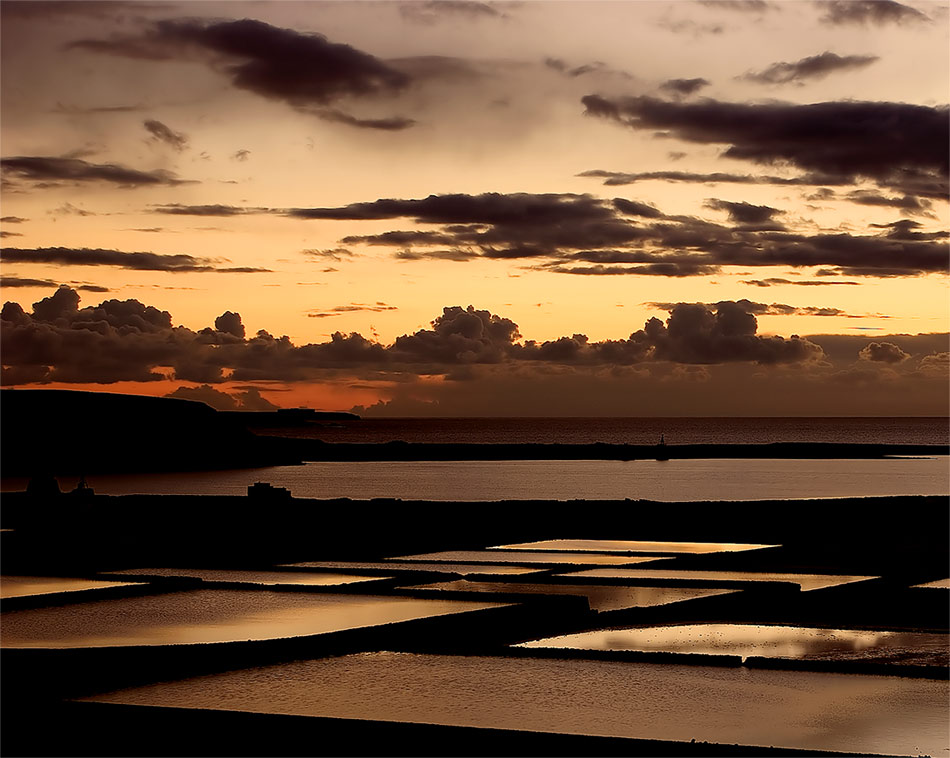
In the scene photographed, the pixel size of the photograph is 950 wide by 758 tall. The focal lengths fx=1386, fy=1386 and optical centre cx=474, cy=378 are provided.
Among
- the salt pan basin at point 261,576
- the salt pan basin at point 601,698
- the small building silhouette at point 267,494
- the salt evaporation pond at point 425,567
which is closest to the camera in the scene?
the salt pan basin at point 601,698

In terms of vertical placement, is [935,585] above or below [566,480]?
above

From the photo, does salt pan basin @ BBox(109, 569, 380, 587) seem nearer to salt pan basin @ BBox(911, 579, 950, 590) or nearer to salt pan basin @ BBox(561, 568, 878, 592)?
salt pan basin @ BBox(561, 568, 878, 592)

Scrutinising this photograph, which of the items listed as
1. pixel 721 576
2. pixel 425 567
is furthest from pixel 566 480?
pixel 721 576

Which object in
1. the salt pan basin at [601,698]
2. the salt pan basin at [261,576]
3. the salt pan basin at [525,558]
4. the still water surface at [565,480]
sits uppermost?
the salt pan basin at [601,698]

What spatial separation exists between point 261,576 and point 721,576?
5292 mm

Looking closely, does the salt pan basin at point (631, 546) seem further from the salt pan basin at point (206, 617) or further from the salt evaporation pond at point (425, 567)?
the salt pan basin at point (206, 617)

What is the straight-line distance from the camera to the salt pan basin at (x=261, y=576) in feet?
49.6

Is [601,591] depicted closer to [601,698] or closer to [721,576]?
[721,576]

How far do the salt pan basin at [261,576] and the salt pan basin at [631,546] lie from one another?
15.3ft

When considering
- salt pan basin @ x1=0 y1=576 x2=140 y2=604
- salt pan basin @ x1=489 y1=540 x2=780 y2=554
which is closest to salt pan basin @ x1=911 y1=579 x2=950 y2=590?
salt pan basin @ x1=489 y1=540 x2=780 y2=554

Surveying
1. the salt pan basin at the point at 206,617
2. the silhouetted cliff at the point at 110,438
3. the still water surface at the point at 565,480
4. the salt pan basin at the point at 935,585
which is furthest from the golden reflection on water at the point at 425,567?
the silhouetted cliff at the point at 110,438

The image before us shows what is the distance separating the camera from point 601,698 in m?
8.89

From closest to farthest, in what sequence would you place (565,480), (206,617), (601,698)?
(601,698) < (206,617) < (565,480)

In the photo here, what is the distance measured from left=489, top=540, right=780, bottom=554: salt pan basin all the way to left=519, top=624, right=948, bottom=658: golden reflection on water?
7242 millimetres
